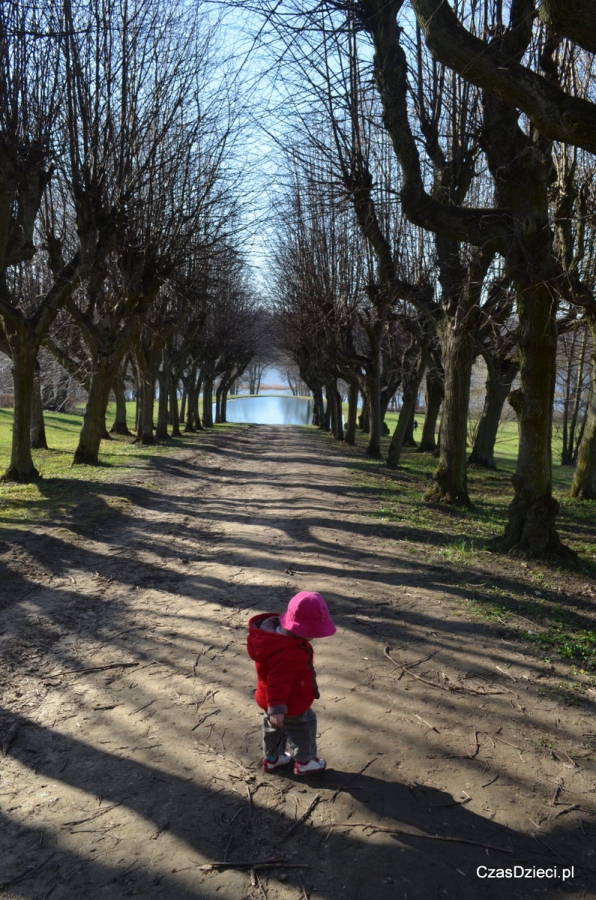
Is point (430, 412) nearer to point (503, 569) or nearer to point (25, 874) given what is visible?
point (503, 569)

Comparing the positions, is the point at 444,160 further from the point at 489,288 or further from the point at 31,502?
the point at 31,502

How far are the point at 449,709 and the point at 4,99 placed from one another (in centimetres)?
1043

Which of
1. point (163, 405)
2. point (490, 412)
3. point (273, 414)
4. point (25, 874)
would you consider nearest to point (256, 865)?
point (25, 874)

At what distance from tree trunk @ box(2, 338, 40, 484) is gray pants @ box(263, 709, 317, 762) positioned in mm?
9593

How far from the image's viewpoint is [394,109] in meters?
8.08

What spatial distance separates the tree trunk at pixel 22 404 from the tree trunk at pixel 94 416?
334 cm

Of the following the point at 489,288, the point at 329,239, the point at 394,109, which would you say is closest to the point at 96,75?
the point at 394,109

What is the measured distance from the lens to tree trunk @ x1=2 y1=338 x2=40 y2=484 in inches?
444

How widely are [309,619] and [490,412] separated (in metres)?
18.2

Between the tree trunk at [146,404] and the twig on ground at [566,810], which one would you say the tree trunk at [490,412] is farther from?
the twig on ground at [566,810]

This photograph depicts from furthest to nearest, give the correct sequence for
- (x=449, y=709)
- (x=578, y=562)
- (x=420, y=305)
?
(x=420, y=305) → (x=578, y=562) → (x=449, y=709)

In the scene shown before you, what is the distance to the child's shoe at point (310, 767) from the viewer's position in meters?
3.12

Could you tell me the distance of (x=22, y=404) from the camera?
11.4 meters

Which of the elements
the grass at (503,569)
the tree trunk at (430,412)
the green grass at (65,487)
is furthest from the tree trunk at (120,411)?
the grass at (503,569)
